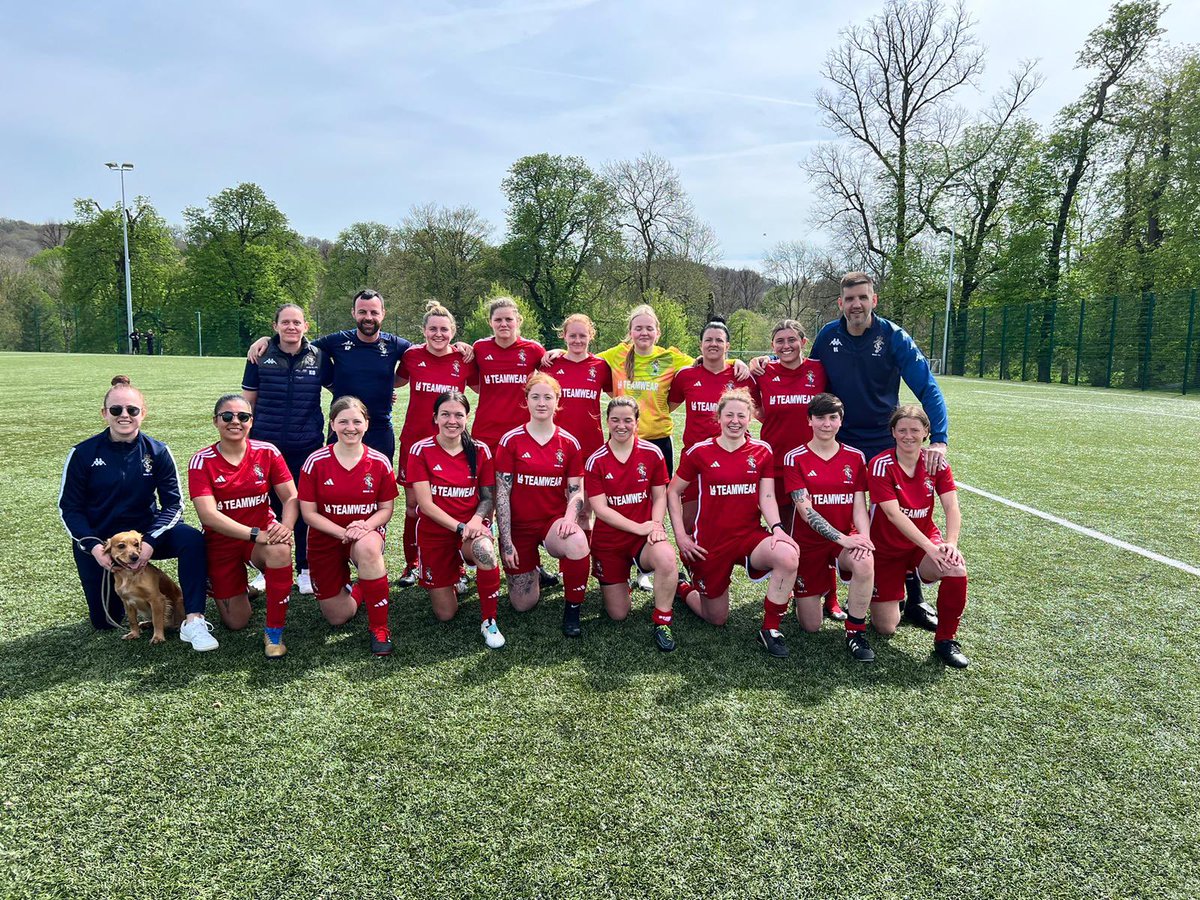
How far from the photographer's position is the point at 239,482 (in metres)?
Answer: 3.81

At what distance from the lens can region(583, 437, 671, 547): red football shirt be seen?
410cm

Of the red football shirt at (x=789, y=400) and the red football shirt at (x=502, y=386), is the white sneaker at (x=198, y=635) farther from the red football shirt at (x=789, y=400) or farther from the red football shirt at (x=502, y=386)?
the red football shirt at (x=789, y=400)

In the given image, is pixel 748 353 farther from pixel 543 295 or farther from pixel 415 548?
pixel 415 548

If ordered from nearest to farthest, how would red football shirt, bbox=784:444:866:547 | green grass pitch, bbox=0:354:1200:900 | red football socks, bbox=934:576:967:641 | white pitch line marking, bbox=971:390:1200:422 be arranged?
green grass pitch, bbox=0:354:1200:900
red football socks, bbox=934:576:967:641
red football shirt, bbox=784:444:866:547
white pitch line marking, bbox=971:390:1200:422

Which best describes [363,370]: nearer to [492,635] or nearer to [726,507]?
[492,635]

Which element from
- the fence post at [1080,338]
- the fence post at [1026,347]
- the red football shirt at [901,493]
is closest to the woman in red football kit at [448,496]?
the red football shirt at [901,493]


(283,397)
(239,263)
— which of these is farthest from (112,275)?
(283,397)

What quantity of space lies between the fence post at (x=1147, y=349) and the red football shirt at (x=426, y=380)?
25480 millimetres

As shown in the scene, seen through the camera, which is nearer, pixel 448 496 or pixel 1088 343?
pixel 448 496

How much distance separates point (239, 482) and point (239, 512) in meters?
0.17

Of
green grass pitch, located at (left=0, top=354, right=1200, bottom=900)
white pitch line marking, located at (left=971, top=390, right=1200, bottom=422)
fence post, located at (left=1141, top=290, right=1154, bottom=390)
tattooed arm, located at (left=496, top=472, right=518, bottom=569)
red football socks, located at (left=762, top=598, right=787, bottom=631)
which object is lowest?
green grass pitch, located at (left=0, top=354, right=1200, bottom=900)

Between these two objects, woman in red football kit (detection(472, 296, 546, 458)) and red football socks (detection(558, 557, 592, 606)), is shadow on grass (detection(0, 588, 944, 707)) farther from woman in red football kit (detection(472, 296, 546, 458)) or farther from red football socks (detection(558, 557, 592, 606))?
woman in red football kit (detection(472, 296, 546, 458))

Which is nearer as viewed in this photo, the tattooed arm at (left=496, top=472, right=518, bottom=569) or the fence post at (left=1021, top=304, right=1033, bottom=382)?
the tattooed arm at (left=496, top=472, right=518, bottom=569)

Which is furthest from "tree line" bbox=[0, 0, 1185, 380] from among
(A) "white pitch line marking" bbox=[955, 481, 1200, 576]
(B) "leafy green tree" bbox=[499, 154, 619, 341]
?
(A) "white pitch line marking" bbox=[955, 481, 1200, 576]
